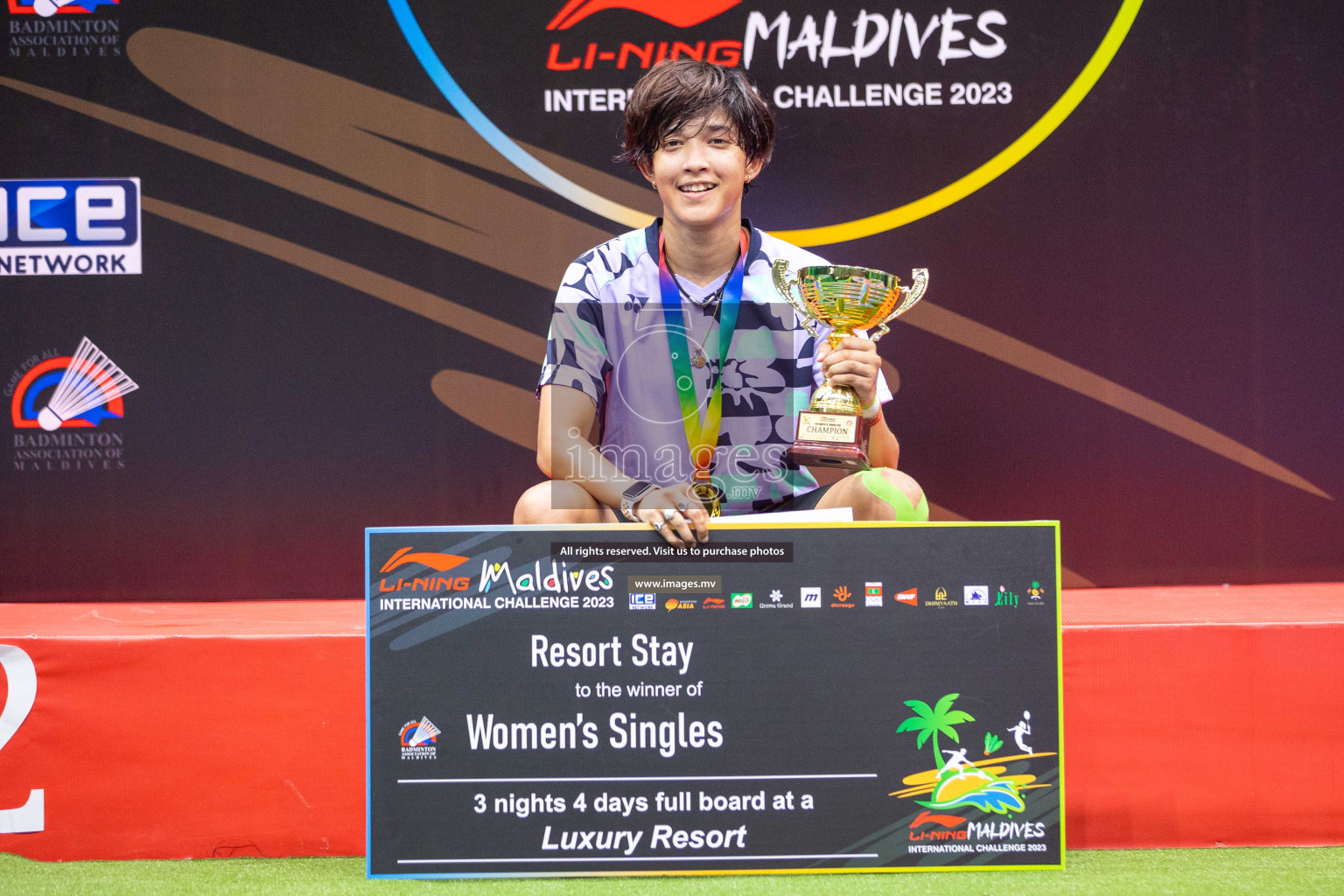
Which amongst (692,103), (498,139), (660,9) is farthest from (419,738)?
(660,9)

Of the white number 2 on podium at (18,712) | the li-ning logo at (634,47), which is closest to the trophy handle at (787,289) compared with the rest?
the li-ning logo at (634,47)

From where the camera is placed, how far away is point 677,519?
1.46 meters

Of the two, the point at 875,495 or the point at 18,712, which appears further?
the point at 18,712

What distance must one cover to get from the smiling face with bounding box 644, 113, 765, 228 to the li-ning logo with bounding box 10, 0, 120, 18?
191 centimetres

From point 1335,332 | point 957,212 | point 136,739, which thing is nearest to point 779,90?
point 957,212

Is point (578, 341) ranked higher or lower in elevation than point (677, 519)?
higher

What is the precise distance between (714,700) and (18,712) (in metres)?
1.24

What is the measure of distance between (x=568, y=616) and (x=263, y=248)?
5.89ft

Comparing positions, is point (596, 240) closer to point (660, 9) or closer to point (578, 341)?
point (660, 9)

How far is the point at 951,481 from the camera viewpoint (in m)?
2.79

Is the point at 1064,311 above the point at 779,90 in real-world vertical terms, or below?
below

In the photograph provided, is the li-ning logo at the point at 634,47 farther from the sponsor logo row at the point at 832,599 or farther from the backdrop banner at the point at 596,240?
the sponsor logo row at the point at 832,599

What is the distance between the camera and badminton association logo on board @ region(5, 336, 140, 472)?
9.13 ft

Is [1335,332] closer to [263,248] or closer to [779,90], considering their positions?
[779,90]
